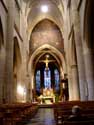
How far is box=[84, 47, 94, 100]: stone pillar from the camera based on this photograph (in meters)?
13.4

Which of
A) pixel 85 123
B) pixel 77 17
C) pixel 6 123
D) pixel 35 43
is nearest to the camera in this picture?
pixel 85 123

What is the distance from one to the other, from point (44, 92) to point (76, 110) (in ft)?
109

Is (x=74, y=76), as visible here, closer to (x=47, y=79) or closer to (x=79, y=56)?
(x=79, y=56)

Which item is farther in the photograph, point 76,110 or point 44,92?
point 44,92

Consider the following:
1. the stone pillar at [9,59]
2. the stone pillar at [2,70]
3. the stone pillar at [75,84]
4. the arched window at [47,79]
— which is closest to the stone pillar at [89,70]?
the stone pillar at [9,59]

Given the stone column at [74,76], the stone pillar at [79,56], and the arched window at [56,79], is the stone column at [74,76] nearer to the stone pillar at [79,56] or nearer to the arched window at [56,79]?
the stone pillar at [79,56]

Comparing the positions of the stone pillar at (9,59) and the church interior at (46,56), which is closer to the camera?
the church interior at (46,56)

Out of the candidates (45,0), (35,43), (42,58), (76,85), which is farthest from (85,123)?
(42,58)

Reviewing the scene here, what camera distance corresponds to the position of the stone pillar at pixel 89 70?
1344cm

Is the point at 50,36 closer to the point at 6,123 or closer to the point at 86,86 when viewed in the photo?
Result: the point at 86,86

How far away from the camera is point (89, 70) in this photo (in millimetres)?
13883

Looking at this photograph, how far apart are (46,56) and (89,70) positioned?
25.0 meters

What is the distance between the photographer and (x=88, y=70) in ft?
45.7

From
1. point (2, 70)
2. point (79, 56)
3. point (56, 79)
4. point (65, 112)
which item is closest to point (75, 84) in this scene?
point (79, 56)
